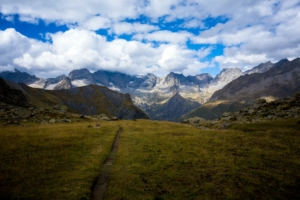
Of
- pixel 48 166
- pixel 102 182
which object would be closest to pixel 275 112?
pixel 102 182

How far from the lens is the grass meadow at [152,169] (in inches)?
685

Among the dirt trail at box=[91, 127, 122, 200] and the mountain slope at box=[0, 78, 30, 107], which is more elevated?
the mountain slope at box=[0, 78, 30, 107]

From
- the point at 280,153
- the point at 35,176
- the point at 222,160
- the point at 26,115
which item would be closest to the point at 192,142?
the point at 222,160

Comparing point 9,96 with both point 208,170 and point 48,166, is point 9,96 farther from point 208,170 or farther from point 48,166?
point 208,170

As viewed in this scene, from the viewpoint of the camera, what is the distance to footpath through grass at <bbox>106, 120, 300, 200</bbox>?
1780 cm

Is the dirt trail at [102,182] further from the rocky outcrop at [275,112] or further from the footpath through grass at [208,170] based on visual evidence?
the rocky outcrop at [275,112]

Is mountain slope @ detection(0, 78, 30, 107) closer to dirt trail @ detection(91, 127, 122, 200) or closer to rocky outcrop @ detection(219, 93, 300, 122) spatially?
dirt trail @ detection(91, 127, 122, 200)

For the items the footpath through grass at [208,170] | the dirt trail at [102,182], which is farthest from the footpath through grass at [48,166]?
the footpath through grass at [208,170]

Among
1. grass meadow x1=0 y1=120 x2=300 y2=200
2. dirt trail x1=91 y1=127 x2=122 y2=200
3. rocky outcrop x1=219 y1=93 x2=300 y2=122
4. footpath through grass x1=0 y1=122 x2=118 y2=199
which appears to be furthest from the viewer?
rocky outcrop x1=219 y1=93 x2=300 y2=122

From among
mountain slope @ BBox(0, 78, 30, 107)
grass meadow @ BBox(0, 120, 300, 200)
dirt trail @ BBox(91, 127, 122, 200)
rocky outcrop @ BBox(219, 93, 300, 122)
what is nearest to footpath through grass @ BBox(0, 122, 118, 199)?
grass meadow @ BBox(0, 120, 300, 200)

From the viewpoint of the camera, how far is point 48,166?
21859 mm

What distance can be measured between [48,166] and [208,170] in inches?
725

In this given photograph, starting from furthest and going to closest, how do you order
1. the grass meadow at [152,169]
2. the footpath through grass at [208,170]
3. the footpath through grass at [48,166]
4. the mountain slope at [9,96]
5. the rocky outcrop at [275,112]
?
the mountain slope at [9,96] < the rocky outcrop at [275,112] < the footpath through grass at [208,170] < the grass meadow at [152,169] < the footpath through grass at [48,166]

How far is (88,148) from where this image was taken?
3066 centimetres
